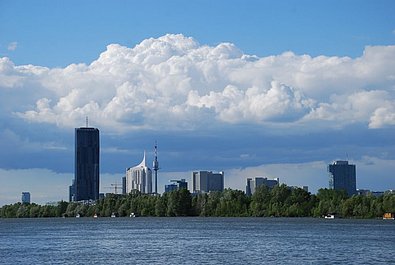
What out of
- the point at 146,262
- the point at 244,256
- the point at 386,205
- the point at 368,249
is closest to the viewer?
the point at 146,262

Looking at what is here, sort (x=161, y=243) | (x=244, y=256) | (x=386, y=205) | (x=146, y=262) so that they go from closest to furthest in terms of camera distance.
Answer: (x=146, y=262)
(x=244, y=256)
(x=161, y=243)
(x=386, y=205)

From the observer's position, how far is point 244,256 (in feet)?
244

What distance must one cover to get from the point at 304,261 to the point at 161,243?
2953cm

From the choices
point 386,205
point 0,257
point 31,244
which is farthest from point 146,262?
point 386,205

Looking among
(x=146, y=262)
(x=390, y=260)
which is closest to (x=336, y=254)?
(x=390, y=260)

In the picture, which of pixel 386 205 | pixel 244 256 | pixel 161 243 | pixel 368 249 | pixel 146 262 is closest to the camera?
pixel 146 262

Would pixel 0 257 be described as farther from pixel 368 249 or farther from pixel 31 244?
pixel 368 249

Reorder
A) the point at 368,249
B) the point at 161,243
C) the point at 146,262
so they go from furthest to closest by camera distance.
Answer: the point at 161,243, the point at 368,249, the point at 146,262

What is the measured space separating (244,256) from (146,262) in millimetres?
10180

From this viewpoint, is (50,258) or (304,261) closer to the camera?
(304,261)

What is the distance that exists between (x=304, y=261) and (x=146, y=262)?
43.4ft

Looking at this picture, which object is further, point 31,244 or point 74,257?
point 31,244

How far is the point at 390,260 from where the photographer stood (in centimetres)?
7144

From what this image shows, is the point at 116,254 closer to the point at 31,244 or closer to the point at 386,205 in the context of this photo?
the point at 31,244
